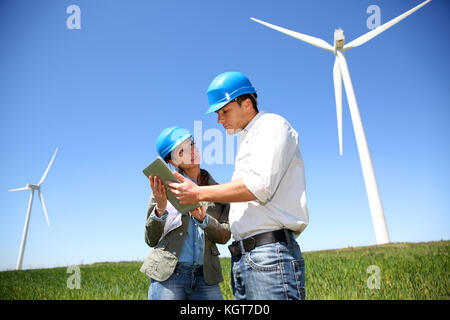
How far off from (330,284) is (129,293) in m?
5.78

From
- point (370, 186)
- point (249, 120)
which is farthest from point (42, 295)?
point (370, 186)

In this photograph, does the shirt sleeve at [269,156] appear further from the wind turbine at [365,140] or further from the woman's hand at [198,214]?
the wind turbine at [365,140]

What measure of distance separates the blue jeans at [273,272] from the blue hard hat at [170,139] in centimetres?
203

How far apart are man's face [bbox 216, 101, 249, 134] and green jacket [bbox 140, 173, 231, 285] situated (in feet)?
4.10

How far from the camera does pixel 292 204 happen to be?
2830 millimetres

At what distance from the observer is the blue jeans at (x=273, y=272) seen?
256 centimetres

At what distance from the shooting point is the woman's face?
438cm

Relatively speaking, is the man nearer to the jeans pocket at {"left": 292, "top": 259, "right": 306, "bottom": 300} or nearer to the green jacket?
the jeans pocket at {"left": 292, "top": 259, "right": 306, "bottom": 300}

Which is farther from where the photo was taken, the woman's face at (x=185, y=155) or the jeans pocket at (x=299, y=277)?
the woman's face at (x=185, y=155)

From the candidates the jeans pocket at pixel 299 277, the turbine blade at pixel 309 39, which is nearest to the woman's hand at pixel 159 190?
the jeans pocket at pixel 299 277

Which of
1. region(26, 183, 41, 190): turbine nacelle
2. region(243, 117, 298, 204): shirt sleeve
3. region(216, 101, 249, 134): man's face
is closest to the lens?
region(243, 117, 298, 204): shirt sleeve

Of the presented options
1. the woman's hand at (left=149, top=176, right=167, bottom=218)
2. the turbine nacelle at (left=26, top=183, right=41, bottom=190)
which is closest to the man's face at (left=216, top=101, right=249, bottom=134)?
the woman's hand at (left=149, top=176, right=167, bottom=218)

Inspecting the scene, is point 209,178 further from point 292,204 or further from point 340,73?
point 340,73
